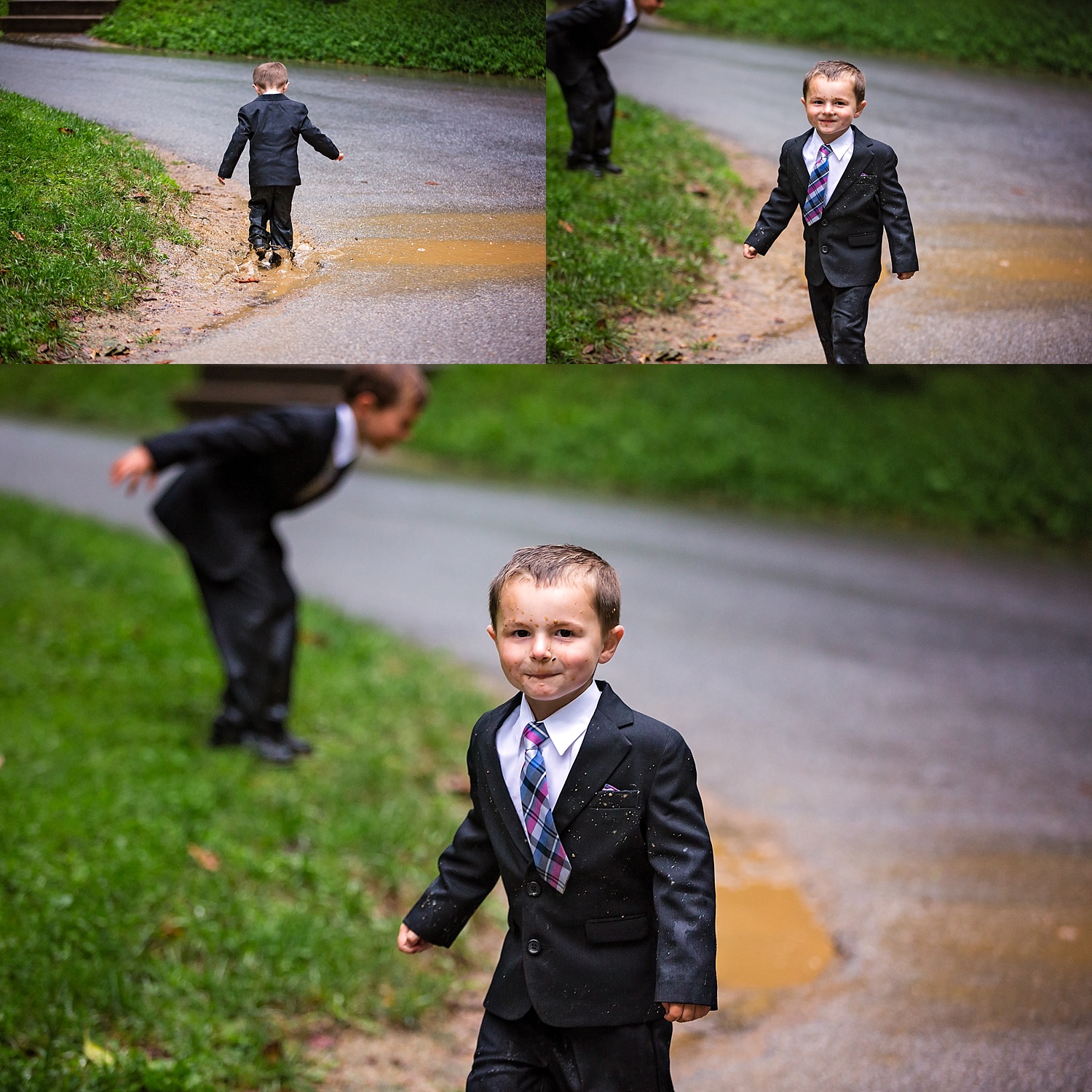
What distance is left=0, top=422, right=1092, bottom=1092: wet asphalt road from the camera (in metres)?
3.92

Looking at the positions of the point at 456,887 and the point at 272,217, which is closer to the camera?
the point at 456,887

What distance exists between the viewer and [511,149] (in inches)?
109

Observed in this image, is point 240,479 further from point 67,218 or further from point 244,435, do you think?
point 67,218

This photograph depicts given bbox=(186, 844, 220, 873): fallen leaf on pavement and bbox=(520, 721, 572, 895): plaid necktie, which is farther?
bbox=(186, 844, 220, 873): fallen leaf on pavement

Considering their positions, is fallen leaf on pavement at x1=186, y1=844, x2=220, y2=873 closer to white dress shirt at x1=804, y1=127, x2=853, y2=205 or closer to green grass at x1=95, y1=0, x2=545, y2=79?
green grass at x1=95, y1=0, x2=545, y2=79

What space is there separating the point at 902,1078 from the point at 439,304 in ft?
8.17

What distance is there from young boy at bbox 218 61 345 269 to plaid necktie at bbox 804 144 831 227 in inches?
40.0

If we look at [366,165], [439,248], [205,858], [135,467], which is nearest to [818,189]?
[439,248]

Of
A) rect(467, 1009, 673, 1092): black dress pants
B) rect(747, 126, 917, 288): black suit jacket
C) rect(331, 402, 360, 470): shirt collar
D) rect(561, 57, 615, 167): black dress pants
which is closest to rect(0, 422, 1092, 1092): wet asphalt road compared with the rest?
rect(467, 1009, 673, 1092): black dress pants

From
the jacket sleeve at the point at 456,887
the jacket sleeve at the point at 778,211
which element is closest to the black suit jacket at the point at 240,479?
the jacket sleeve at the point at 778,211

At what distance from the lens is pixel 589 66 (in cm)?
298

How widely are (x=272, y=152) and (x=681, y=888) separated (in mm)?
1643

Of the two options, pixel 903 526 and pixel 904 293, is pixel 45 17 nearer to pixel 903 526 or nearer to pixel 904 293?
pixel 904 293

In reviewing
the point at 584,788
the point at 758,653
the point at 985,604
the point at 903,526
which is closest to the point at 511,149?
the point at 584,788
